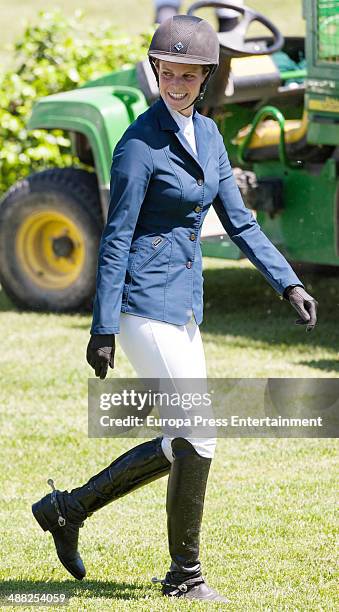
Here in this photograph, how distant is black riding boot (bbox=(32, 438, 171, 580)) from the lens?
407 centimetres

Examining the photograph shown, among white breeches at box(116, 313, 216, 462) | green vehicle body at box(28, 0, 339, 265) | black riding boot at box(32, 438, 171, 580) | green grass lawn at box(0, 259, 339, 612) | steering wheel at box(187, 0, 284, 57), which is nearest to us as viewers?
white breeches at box(116, 313, 216, 462)

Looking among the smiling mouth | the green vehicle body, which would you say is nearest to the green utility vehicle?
the green vehicle body

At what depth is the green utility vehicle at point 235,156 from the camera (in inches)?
280

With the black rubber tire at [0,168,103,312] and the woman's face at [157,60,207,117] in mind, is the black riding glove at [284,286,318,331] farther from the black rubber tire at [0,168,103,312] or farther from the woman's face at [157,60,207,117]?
the black rubber tire at [0,168,103,312]

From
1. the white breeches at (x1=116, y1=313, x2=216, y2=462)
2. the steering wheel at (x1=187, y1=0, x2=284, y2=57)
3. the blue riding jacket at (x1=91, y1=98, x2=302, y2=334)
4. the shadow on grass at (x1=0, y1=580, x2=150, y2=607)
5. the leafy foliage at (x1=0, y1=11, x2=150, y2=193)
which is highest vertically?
the blue riding jacket at (x1=91, y1=98, x2=302, y2=334)

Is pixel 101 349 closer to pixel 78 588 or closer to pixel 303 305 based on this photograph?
pixel 303 305

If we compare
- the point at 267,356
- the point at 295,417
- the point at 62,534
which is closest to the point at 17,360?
the point at 267,356

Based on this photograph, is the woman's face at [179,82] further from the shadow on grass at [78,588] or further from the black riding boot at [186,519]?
the shadow on grass at [78,588]

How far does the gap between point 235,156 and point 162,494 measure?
357 cm

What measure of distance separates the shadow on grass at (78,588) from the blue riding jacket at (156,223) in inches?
32.9

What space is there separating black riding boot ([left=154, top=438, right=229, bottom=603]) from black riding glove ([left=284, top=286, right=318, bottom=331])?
484mm

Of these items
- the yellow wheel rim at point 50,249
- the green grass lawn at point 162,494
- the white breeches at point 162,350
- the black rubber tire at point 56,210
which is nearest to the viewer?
the white breeches at point 162,350

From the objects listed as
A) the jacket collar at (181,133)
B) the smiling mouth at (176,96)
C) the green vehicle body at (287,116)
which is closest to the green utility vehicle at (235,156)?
the green vehicle body at (287,116)

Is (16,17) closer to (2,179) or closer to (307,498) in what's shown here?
(2,179)
